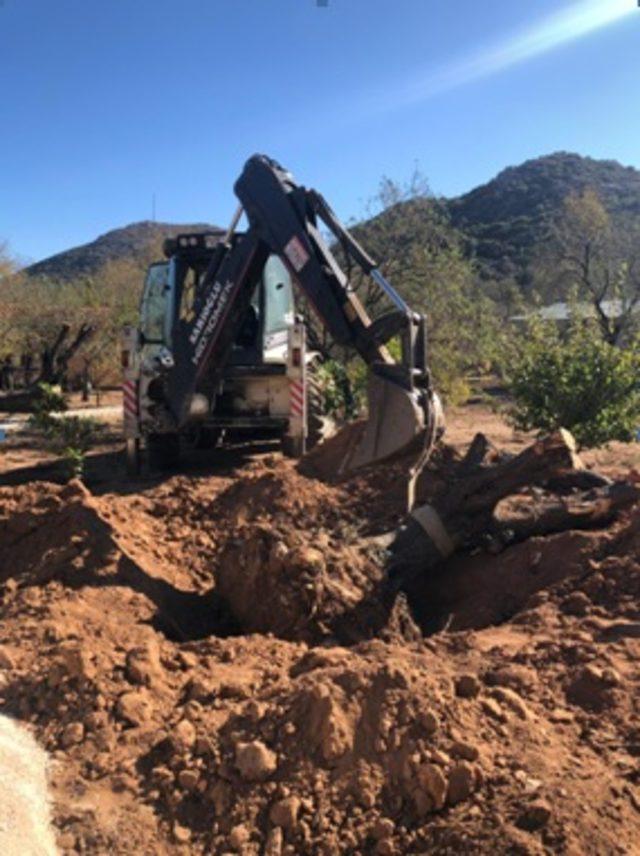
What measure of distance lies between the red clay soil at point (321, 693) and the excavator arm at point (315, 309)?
88 centimetres

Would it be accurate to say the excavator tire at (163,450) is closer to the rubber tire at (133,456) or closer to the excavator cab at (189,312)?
the rubber tire at (133,456)

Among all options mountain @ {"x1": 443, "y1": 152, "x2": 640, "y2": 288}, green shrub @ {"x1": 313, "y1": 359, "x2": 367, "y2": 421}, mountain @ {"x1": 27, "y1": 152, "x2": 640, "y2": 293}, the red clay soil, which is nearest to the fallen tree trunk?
the red clay soil

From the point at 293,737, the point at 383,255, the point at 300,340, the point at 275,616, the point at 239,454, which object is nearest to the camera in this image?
the point at 293,737

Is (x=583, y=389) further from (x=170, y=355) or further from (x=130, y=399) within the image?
(x=130, y=399)

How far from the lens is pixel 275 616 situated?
4.57 m

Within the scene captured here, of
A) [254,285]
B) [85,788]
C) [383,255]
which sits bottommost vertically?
[85,788]

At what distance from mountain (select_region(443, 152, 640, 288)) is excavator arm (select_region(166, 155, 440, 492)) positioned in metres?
51.8

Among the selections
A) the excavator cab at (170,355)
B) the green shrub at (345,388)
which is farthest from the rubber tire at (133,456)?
the green shrub at (345,388)

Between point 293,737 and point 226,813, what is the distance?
356 millimetres

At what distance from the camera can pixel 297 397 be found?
30.5 feet

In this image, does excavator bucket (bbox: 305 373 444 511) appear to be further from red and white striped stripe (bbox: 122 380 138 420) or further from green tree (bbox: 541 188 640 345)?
green tree (bbox: 541 188 640 345)

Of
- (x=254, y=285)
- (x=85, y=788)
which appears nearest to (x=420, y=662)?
(x=85, y=788)

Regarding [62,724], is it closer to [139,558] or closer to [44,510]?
[139,558]

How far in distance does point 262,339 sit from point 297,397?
2.83 feet
